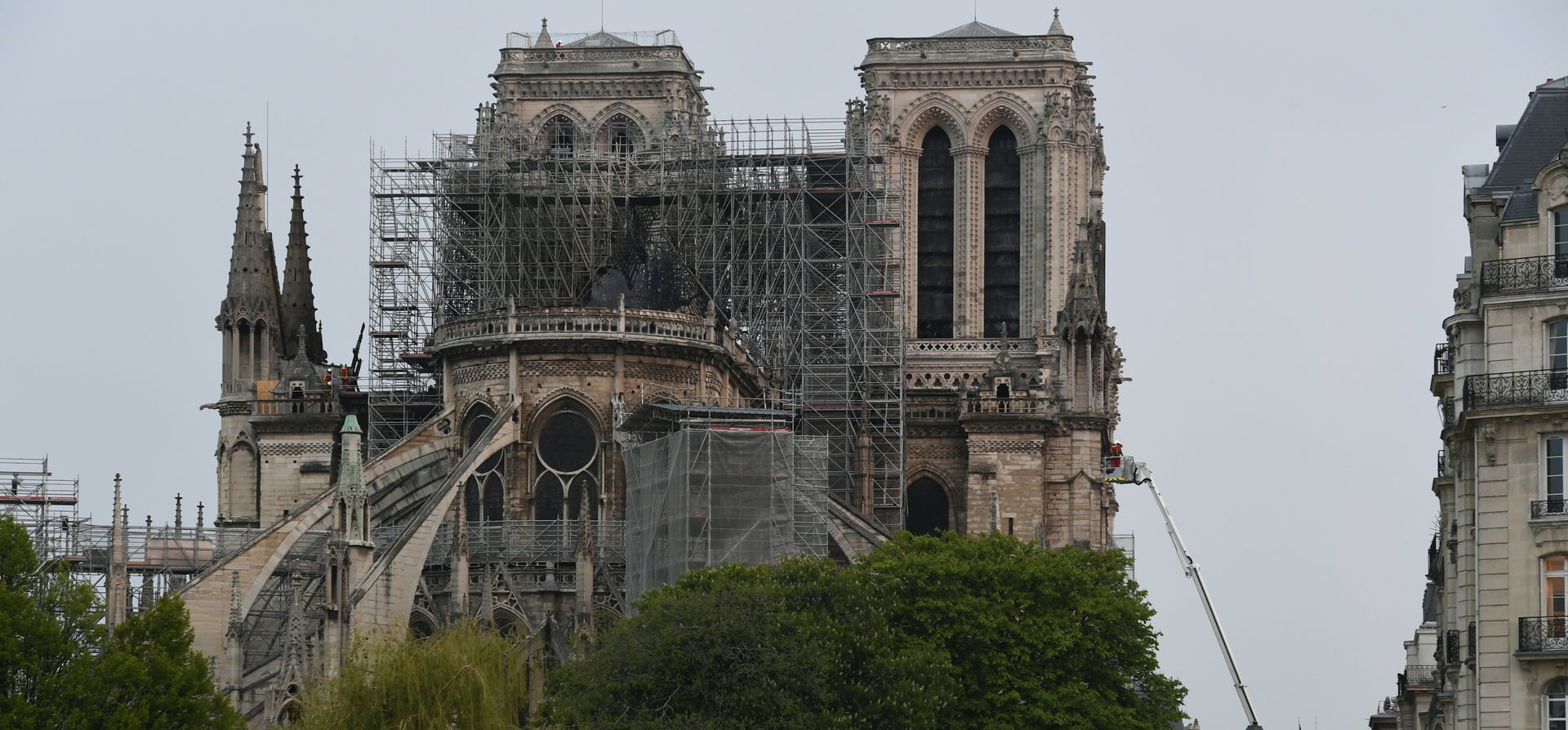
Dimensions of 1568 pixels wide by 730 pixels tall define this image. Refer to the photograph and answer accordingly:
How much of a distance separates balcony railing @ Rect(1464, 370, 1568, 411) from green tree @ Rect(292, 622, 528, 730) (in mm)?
21110

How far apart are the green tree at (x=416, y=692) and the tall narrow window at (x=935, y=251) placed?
46.9m

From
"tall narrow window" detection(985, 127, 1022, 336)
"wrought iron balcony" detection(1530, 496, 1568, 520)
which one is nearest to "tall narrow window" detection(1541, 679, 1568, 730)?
"wrought iron balcony" detection(1530, 496, 1568, 520)

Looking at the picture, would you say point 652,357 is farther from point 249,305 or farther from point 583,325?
point 249,305

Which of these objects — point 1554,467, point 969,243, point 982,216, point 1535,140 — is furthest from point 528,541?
point 1554,467

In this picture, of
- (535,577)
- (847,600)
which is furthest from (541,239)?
(847,600)

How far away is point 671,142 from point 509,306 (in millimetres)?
17270

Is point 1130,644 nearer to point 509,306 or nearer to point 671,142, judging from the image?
point 509,306

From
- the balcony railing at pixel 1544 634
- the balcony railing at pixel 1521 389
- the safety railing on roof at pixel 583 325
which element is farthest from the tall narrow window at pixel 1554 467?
the safety railing on roof at pixel 583 325

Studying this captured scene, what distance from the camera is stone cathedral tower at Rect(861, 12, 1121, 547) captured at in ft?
346

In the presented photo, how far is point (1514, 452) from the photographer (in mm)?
50969

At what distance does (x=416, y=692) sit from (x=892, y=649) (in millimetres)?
10636

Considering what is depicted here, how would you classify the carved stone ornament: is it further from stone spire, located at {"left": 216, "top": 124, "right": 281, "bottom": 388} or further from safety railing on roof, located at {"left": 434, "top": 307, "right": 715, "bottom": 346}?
stone spire, located at {"left": 216, "top": 124, "right": 281, "bottom": 388}

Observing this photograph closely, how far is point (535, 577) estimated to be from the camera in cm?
8350

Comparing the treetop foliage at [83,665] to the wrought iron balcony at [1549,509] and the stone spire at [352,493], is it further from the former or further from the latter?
the wrought iron balcony at [1549,509]
